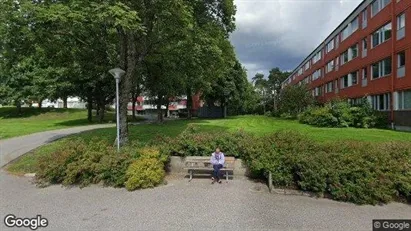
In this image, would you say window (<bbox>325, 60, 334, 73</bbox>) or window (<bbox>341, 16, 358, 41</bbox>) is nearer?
window (<bbox>341, 16, 358, 41</bbox>)

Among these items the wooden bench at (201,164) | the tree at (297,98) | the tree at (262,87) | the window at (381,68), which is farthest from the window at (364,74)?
the tree at (262,87)

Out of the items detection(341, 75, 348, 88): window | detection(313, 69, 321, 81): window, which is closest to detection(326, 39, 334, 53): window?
detection(313, 69, 321, 81): window

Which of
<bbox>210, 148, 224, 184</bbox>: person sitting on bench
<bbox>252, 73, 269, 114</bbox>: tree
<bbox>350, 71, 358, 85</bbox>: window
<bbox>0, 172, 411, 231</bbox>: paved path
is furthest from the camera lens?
<bbox>252, 73, 269, 114</bbox>: tree

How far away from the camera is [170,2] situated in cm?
1083

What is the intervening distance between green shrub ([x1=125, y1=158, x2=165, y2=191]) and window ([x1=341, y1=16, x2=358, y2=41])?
3205 centimetres

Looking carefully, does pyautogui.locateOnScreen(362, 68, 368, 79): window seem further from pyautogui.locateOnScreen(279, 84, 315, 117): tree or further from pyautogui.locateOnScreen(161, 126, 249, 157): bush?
pyautogui.locateOnScreen(161, 126, 249, 157): bush

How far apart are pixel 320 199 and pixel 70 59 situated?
13124mm

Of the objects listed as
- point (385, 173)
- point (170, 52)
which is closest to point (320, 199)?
point (385, 173)

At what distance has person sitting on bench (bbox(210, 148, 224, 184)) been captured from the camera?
9.82 metres

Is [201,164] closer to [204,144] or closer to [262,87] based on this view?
[204,144]

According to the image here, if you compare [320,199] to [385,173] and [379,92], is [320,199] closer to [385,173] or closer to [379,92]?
[385,173]

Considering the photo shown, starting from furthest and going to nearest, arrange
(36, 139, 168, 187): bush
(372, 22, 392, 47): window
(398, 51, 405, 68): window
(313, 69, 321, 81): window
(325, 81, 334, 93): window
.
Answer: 1. (313, 69, 321, 81): window
2. (325, 81, 334, 93): window
3. (372, 22, 392, 47): window
4. (398, 51, 405, 68): window
5. (36, 139, 168, 187): bush

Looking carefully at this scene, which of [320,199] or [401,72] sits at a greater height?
[401,72]

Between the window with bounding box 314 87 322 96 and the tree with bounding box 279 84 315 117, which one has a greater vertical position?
the window with bounding box 314 87 322 96
